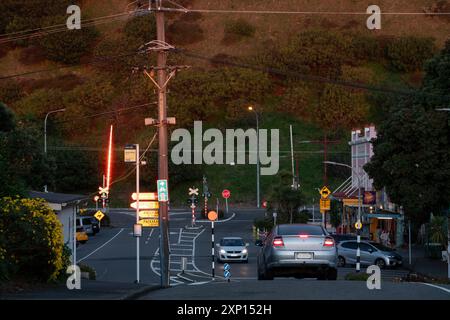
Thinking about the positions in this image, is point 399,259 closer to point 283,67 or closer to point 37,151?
point 37,151

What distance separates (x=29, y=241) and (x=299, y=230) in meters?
7.05

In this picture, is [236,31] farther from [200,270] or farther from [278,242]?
[278,242]

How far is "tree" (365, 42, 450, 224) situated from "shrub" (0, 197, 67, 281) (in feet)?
91.9

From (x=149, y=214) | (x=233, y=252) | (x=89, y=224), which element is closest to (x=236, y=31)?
(x=89, y=224)

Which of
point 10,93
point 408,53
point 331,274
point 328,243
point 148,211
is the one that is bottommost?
point 331,274

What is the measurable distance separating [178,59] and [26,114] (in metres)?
19.1

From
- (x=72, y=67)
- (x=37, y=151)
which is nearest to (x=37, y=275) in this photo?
(x=37, y=151)

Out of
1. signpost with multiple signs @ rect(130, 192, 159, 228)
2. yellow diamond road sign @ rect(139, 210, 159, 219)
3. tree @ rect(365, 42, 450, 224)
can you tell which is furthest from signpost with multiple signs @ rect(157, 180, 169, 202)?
tree @ rect(365, 42, 450, 224)

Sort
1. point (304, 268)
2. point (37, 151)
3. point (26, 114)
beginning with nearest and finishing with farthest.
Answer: point (304, 268) < point (37, 151) < point (26, 114)

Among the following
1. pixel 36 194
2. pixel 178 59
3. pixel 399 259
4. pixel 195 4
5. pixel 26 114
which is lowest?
pixel 399 259

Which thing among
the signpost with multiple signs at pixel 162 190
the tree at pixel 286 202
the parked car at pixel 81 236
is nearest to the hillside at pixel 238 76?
the tree at pixel 286 202

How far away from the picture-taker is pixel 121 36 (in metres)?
121

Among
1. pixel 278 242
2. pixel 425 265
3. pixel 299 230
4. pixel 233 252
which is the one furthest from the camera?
pixel 233 252

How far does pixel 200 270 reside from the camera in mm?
47281
